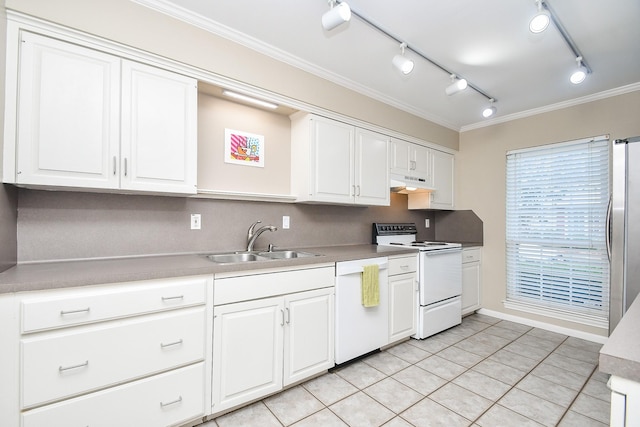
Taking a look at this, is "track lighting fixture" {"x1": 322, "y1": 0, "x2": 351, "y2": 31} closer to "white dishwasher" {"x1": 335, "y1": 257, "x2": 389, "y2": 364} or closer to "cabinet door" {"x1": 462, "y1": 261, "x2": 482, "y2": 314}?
"white dishwasher" {"x1": 335, "y1": 257, "x2": 389, "y2": 364}

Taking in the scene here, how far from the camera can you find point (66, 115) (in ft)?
5.10

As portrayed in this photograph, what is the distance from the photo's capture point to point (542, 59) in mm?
2400

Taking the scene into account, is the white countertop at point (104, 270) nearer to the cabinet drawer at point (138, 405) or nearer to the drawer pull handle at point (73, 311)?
the drawer pull handle at point (73, 311)

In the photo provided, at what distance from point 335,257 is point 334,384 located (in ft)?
3.03

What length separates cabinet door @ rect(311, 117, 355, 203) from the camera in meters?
2.59

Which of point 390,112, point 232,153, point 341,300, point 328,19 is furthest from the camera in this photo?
point 390,112

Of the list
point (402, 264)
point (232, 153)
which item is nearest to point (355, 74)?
point (232, 153)

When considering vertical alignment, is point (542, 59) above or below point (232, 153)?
above

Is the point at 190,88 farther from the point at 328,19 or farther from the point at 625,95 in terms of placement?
the point at 625,95

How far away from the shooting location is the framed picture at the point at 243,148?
2.40m

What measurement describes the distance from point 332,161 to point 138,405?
216 centimetres

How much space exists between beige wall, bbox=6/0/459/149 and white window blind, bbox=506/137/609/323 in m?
2.07

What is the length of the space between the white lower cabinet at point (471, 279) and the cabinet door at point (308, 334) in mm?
2180

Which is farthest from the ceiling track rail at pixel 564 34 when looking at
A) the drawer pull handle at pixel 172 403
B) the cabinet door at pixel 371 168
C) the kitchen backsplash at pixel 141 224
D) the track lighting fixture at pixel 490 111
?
the drawer pull handle at pixel 172 403
